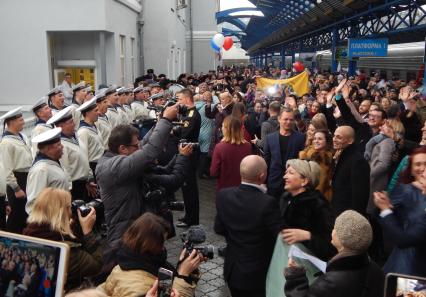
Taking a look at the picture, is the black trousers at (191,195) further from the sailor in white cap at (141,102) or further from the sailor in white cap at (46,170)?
the sailor in white cap at (141,102)

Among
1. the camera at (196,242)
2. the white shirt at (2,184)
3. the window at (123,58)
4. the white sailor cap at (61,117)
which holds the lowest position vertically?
the white shirt at (2,184)

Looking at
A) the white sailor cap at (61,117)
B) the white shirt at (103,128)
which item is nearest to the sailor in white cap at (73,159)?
the white sailor cap at (61,117)

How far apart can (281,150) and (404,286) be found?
396 cm

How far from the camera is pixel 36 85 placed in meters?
12.9

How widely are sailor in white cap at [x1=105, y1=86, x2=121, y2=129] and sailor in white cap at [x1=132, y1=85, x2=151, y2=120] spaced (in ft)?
3.19

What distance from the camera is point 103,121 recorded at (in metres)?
7.19

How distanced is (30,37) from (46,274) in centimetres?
1197

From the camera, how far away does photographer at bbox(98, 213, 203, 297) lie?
2525 mm

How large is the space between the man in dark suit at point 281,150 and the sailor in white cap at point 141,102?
4.19 m

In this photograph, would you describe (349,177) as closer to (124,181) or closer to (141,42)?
(124,181)

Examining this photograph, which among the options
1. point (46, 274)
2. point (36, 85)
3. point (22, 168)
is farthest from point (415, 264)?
point (36, 85)

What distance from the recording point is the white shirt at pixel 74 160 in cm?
539

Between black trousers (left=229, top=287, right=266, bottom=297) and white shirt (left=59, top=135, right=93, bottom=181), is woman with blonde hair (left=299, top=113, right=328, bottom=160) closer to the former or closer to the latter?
black trousers (left=229, top=287, right=266, bottom=297)

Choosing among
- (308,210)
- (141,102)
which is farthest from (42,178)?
(141,102)
